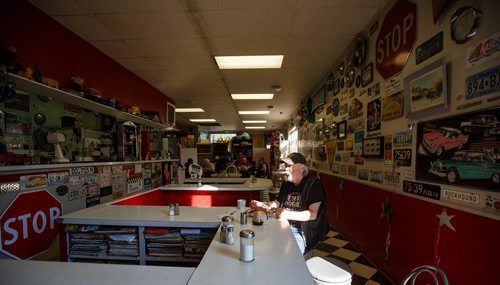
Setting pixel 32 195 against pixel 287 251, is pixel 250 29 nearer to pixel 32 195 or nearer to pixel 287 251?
pixel 287 251

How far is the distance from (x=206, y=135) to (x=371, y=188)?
13.7 metres

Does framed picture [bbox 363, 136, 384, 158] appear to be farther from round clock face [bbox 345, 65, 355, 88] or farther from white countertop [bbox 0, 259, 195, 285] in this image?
white countertop [bbox 0, 259, 195, 285]

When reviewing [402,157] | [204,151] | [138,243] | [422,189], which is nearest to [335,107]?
[402,157]

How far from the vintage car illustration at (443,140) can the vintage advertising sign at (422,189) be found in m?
0.30

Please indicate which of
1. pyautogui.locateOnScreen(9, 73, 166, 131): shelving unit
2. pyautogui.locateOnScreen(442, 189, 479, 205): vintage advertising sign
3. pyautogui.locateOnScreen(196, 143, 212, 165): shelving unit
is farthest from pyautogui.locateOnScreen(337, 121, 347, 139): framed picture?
pyautogui.locateOnScreen(196, 143, 212, 165): shelving unit

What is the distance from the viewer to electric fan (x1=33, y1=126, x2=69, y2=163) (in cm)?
248

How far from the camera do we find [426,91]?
2.06m

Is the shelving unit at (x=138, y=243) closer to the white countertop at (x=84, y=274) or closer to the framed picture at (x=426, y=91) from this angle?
the white countertop at (x=84, y=274)

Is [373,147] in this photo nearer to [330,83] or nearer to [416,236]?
[416,236]

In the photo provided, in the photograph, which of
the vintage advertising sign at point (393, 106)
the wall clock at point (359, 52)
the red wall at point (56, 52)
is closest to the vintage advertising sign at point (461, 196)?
the vintage advertising sign at point (393, 106)

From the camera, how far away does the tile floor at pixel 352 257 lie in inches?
102

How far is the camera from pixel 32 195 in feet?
6.76

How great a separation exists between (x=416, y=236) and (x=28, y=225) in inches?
140

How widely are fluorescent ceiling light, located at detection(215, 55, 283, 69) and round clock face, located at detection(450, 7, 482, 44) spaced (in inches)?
98.1
